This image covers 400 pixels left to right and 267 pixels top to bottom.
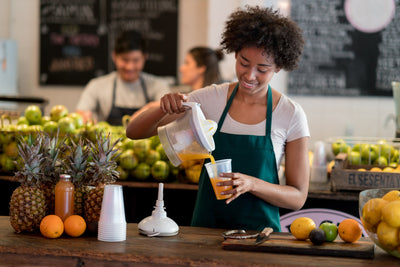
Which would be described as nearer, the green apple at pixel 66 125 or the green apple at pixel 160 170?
the green apple at pixel 160 170

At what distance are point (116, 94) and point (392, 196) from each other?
160 inches

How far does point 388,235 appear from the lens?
1939 millimetres

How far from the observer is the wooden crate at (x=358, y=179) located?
11.0 ft

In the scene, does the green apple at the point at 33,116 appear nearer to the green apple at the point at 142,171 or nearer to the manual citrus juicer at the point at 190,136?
the green apple at the point at 142,171

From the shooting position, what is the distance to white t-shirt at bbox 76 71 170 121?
575cm

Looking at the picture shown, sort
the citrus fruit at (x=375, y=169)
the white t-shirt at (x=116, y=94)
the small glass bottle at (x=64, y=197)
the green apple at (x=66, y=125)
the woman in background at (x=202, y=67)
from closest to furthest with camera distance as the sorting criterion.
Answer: the small glass bottle at (x=64, y=197) < the citrus fruit at (x=375, y=169) < the green apple at (x=66, y=125) < the woman in background at (x=202, y=67) < the white t-shirt at (x=116, y=94)

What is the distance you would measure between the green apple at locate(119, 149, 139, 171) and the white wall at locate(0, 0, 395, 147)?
2473 millimetres

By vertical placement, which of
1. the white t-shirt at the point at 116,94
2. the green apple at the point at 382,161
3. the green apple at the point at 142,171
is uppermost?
the white t-shirt at the point at 116,94

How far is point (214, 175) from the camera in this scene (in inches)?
88.3


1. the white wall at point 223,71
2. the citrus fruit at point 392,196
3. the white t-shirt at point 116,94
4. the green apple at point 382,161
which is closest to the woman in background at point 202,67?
the white t-shirt at point 116,94

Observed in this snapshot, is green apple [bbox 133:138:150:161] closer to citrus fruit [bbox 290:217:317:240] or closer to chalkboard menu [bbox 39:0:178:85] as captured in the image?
citrus fruit [bbox 290:217:317:240]

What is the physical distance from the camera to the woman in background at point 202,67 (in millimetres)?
5207

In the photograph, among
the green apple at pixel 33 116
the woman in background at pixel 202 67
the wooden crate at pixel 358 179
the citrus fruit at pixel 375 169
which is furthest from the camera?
the woman in background at pixel 202 67

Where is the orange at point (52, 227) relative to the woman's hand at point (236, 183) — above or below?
below
